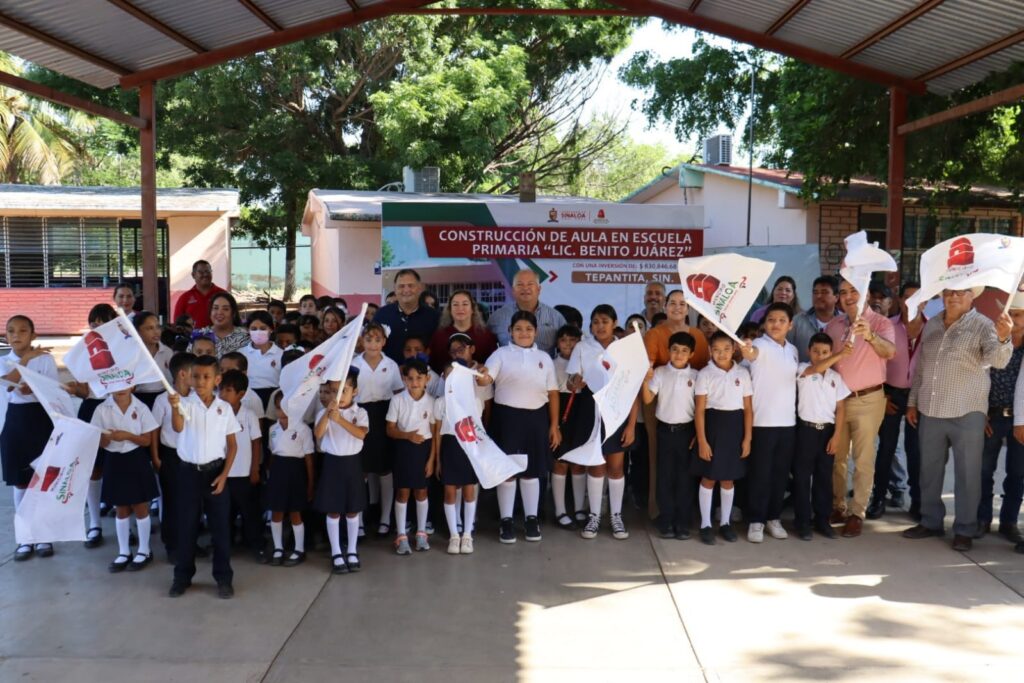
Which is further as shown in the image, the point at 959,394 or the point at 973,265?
the point at 959,394

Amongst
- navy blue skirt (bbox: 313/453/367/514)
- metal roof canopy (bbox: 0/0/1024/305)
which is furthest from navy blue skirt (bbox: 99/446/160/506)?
metal roof canopy (bbox: 0/0/1024/305)

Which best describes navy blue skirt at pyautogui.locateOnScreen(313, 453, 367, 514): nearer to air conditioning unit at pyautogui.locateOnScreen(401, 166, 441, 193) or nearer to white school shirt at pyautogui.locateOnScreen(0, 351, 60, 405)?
white school shirt at pyautogui.locateOnScreen(0, 351, 60, 405)

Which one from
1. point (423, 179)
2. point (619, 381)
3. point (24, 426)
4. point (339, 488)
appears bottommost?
point (339, 488)

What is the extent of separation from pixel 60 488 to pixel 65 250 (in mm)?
15479

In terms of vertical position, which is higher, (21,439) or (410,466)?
(21,439)

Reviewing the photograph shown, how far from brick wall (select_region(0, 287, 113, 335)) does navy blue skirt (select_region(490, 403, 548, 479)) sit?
1524 centimetres

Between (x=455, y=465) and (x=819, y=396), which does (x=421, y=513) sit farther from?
(x=819, y=396)

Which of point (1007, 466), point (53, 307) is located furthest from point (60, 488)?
point (53, 307)

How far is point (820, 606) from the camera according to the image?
484 cm

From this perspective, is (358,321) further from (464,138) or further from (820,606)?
(464,138)

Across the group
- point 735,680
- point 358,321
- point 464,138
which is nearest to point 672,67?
point 464,138

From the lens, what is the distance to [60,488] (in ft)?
16.9

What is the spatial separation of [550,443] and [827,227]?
9.64 m

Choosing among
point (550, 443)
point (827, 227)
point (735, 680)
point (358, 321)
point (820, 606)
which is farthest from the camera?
point (827, 227)
